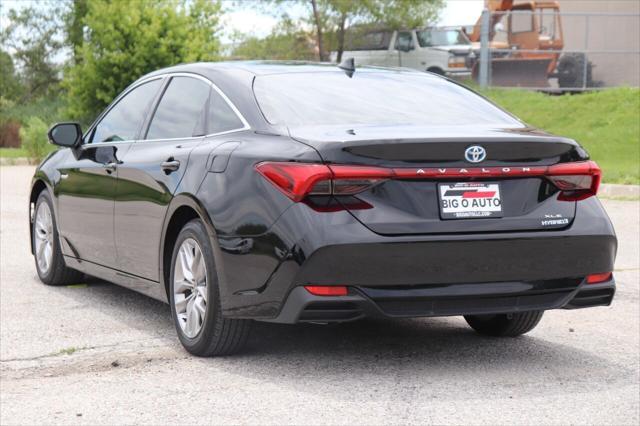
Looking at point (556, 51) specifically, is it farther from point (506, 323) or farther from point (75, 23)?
point (506, 323)

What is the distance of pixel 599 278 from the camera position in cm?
598

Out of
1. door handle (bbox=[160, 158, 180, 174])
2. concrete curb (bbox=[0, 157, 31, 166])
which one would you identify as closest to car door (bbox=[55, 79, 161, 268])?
door handle (bbox=[160, 158, 180, 174])

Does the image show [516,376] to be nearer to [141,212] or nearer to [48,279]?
[141,212]

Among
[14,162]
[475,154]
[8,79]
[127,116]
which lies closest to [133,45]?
[14,162]

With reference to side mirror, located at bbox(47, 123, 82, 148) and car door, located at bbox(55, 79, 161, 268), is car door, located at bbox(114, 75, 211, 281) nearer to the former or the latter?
car door, located at bbox(55, 79, 161, 268)

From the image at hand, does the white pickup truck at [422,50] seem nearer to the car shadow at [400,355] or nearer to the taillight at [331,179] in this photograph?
the car shadow at [400,355]

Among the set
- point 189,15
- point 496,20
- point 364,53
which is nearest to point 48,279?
point 189,15

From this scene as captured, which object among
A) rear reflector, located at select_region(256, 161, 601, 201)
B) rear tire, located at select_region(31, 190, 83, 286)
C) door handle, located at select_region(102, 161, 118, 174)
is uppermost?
rear reflector, located at select_region(256, 161, 601, 201)

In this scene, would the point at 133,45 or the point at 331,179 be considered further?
the point at 133,45

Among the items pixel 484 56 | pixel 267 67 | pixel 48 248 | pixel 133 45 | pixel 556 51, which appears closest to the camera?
pixel 267 67

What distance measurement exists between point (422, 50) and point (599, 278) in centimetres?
2920

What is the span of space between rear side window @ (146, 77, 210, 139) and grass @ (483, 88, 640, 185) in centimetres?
1230

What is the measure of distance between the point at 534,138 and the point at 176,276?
2.00m

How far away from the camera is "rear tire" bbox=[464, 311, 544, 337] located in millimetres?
6684
